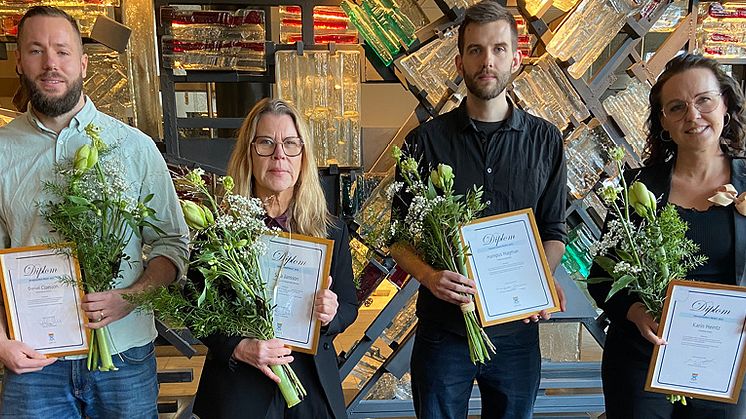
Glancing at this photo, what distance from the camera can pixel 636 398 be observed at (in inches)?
62.5

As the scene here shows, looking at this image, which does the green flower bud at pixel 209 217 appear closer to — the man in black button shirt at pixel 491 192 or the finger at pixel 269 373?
the finger at pixel 269 373

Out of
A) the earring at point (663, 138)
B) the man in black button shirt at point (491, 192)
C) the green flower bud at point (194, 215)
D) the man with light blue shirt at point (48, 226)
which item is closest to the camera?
the green flower bud at point (194, 215)

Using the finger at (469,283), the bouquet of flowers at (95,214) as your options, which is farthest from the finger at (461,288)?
the bouquet of flowers at (95,214)

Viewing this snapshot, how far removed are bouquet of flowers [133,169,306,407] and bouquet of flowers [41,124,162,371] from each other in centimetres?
15

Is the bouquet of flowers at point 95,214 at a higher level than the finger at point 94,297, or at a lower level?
higher

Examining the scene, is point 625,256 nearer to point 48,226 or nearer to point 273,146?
point 273,146

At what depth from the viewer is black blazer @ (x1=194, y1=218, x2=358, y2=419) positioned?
151 cm

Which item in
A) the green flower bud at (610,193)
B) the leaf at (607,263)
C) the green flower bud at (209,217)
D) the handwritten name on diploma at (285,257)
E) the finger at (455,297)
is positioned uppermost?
Answer: the green flower bud at (610,193)

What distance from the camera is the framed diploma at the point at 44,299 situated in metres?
1.54

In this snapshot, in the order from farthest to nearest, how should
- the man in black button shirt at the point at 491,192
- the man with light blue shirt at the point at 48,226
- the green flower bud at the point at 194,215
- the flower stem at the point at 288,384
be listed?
the man in black button shirt at the point at 491,192 → the man with light blue shirt at the point at 48,226 → the flower stem at the point at 288,384 → the green flower bud at the point at 194,215

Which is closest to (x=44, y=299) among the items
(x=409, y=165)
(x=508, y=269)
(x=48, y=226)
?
(x=48, y=226)

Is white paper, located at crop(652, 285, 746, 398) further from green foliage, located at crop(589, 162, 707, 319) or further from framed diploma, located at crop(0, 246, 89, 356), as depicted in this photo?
framed diploma, located at crop(0, 246, 89, 356)

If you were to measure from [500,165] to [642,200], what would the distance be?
1.50 ft

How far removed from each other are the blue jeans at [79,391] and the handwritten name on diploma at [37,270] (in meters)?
0.28
